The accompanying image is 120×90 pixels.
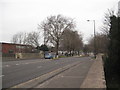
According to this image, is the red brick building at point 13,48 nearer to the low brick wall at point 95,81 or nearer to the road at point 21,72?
the road at point 21,72

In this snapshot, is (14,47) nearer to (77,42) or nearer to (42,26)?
(42,26)

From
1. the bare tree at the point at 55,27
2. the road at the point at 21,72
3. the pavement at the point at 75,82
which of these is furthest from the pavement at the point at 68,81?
the bare tree at the point at 55,27

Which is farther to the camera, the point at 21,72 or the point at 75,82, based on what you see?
the point at 21,72

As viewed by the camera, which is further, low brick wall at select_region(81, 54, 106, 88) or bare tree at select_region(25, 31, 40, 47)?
bare tree at select_region(25, 31, 40, 47)

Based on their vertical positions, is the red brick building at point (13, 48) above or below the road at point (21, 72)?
above

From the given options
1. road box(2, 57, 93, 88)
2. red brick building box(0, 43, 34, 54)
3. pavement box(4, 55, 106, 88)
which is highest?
red brick building box(0, 43, 34, 54)

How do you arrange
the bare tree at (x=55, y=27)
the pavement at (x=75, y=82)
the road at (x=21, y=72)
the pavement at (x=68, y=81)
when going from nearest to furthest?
the pavement at (x=75, y=82) → the pavement at (x=68, y=81) → the road at (x=21, y=72) → the bare tree at (x=55, y=27)

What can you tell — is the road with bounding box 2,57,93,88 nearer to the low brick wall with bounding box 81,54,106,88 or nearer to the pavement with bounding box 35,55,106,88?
the pavement with bounding box 35,55,106,88

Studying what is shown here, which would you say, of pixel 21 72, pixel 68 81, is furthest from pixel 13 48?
pixel 68 81

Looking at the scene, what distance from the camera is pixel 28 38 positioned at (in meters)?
115

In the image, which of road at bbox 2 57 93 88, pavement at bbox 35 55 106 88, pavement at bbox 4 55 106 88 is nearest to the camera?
pavement at bbox 35 55 106 88

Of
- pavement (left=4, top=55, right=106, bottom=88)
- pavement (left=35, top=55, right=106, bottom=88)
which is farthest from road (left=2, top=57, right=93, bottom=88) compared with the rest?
pavement (left=35, top=55, right=106, bottom=88)

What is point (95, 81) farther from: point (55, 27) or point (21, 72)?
point (55, 27)

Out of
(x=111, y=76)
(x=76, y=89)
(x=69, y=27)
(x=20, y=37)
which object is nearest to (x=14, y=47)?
(x=69, y=27)
